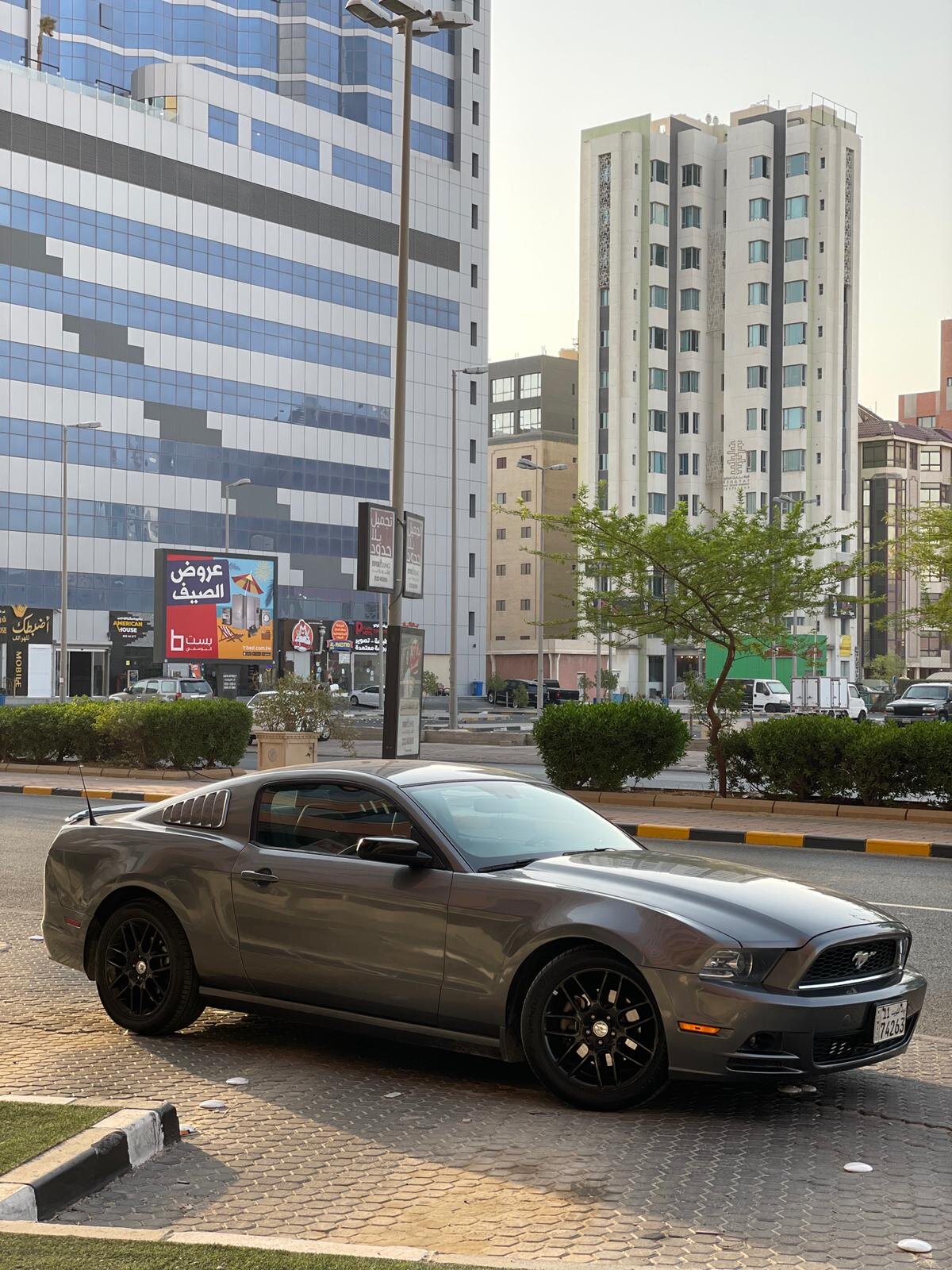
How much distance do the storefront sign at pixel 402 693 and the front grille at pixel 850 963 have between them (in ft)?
43.9

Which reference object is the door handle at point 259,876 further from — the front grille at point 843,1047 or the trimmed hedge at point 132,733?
the trimmed hedge at point 132,733

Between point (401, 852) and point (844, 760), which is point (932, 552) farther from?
point (401, 852)

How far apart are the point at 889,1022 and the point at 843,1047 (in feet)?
0.89

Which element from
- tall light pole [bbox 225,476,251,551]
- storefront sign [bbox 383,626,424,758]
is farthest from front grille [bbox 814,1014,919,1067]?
tall light pole [bbox 225,476,251,551]

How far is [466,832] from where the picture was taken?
675cm

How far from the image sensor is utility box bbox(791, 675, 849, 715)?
5100 cm

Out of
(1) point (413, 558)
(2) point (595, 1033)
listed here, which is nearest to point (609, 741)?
(1) point (413, 558)

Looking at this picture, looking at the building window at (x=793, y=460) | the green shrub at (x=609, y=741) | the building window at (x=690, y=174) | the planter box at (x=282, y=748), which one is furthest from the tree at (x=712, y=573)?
the building window at (x=690, y=174)

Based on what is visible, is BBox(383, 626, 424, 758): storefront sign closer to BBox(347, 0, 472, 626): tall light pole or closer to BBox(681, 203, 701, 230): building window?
BBox(347, 0, 472, 626): tall light pole

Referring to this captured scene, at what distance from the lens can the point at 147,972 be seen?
7371mm

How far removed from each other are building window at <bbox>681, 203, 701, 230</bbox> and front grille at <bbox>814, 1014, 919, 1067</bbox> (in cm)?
10644

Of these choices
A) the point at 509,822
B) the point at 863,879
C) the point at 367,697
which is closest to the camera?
the point at 509,822

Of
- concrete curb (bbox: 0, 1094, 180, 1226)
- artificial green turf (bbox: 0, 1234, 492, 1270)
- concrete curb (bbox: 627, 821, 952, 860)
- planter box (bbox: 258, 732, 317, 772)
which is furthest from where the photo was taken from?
planter box (bbox: 258, 732, 317, 772)

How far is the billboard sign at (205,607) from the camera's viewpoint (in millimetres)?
46625
